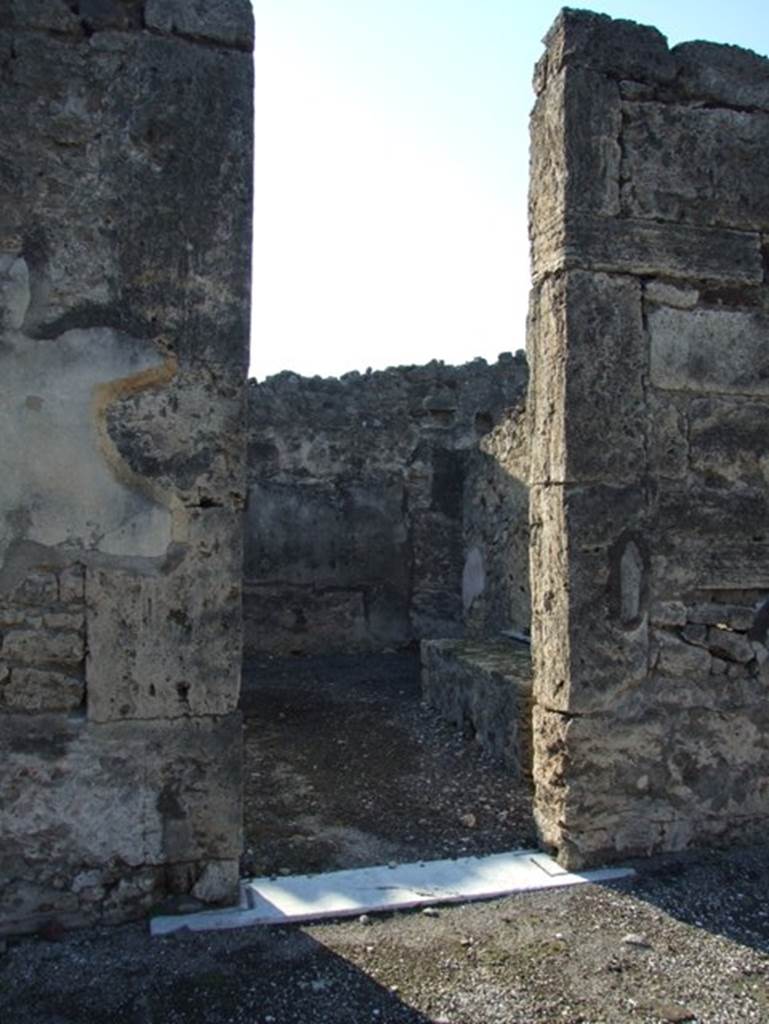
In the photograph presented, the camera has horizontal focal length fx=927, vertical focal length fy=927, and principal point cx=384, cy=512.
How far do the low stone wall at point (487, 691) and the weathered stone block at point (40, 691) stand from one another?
2.64m

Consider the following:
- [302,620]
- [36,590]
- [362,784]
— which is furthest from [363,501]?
[36,590]

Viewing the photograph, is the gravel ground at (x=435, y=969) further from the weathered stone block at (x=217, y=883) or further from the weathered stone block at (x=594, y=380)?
the weathered stone block at (x=594, y=380)

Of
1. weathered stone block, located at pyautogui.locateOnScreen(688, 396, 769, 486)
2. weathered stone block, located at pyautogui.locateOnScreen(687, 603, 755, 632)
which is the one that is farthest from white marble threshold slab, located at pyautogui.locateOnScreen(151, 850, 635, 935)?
weathered stone block, located at pyautogui.locateOnScreen(688, 396, 769, 486)

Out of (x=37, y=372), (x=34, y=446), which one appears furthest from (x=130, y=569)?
(x=37, y=372)

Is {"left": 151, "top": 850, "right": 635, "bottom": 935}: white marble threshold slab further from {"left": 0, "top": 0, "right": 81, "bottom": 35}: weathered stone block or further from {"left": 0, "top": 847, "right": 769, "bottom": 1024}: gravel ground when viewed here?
{"left": 0, "top": 0, "right": 81, "bottom": 35}: weathered stone block

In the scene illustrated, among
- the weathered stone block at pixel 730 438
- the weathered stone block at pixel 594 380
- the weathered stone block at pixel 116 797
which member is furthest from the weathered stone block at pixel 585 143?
the weathered stone block at pixel 116 797

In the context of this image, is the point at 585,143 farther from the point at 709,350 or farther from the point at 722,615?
the point at 722,615

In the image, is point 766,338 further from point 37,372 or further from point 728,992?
point 37,372

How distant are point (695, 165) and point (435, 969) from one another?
315 cm

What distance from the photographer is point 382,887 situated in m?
3.31

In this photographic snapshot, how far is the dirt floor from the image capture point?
3930 mm

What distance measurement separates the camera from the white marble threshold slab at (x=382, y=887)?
3.04 meters

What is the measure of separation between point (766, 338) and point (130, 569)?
2.72 m

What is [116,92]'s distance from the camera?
10.1 ft
